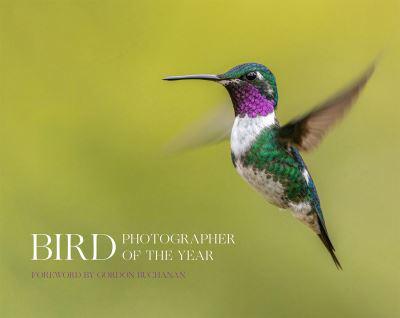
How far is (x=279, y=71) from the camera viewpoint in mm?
2605

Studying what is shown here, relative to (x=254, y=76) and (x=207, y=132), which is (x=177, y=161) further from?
(x=254, y=76)

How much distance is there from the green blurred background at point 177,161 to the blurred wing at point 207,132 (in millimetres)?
646

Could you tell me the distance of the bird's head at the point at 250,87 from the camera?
174cm

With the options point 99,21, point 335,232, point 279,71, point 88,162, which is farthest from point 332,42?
point 88,162

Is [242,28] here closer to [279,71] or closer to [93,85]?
[279,71]

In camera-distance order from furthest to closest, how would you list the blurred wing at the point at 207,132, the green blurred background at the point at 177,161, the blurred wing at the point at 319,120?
1. the green blurred background at the point at 177,161
2. the blurred wing at the point at 207,132
3. the blurred wing at the point at 319,120

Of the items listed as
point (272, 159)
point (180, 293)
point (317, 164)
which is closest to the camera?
point (272, 159)

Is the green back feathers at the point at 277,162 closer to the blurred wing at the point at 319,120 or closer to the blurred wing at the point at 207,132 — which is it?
the blurred wing at the point at 319,120

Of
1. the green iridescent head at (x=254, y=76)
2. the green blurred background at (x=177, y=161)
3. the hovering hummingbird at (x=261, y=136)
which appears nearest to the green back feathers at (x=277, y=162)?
the hovering hummingbird at (x=261, y=136)

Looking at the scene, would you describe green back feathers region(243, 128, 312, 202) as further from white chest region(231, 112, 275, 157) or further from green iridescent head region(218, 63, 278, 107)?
green iridescent head region(218, 63, 278, 107)

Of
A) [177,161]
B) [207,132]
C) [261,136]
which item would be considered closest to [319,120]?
[261,136]

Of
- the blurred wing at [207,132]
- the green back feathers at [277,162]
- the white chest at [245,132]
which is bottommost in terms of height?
the green back feathers at [277,162]

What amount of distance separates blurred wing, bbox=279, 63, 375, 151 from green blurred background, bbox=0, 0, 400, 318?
36.0 inches

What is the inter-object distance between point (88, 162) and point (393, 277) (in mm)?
1455
